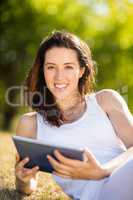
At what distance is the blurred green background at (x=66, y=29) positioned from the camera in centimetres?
2550

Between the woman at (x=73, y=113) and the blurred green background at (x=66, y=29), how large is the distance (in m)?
19.6

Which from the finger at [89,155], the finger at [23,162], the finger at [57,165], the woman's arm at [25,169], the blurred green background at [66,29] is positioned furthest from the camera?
the blurred green background at [66,29]

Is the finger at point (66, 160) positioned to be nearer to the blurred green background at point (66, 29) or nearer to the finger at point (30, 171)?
the finger at point (30, 171)

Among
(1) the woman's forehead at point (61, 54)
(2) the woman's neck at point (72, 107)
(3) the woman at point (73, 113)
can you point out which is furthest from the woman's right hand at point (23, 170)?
(1) the woman's forehead at point (61, 54)

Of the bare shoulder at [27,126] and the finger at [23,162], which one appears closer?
the finger at [23,162]

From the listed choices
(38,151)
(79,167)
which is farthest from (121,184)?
(38,151)

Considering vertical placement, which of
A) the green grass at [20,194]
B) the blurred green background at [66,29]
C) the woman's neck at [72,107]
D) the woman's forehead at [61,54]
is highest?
the blurred green background at [66,29]

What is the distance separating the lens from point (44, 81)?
4.40 m

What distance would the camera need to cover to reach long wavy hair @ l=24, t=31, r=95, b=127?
13.7 ft

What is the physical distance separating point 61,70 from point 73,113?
0.39 metres

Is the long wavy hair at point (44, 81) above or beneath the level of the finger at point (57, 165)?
above

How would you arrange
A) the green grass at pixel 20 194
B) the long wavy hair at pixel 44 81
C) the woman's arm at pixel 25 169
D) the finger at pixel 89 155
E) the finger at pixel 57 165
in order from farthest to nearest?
the green grass at pixel 20 194, the long wavy hair at pixel 44 81, the woman's arm at pixel 25 169, the finger at pixel 57 165, the finger at pixel 89 155

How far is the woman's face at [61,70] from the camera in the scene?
4070mm

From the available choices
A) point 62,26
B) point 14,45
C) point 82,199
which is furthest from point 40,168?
point 62,26
